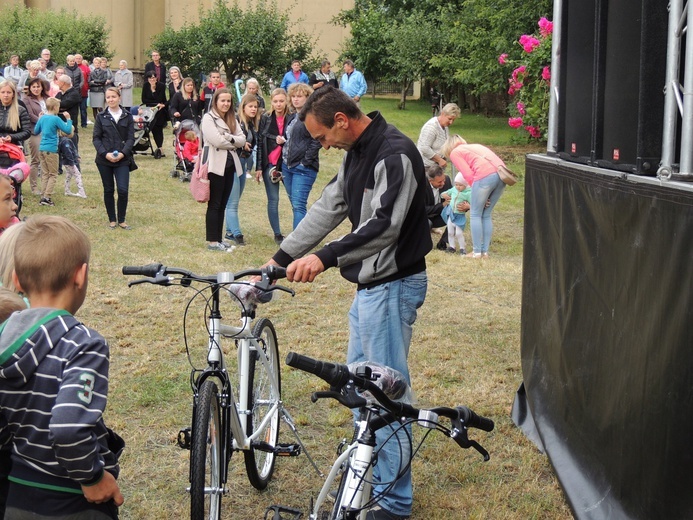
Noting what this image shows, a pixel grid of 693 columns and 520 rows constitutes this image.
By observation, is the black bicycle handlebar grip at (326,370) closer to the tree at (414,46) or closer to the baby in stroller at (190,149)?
the baby in stroller at (190,149)

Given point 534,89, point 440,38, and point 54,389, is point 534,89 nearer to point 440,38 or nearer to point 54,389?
point 440,38

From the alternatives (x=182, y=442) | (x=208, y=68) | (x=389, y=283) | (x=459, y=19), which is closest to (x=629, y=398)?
(x=389, y=283)

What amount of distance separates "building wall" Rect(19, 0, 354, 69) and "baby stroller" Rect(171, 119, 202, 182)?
2284cm

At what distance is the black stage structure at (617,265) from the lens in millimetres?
3512

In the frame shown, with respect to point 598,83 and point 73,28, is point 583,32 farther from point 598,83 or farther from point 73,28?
point 73,28

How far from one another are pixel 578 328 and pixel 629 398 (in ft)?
3.02

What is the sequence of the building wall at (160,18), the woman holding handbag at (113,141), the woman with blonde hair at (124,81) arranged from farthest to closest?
the building wall at (160,18) < the woman with blonde hair at (124,81) < the woman holding handbag at (113,141)

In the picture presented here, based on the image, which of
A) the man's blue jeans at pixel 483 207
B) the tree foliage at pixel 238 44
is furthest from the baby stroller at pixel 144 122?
the tree foliage at pixel 238 44

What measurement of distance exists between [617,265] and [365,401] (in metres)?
1.64

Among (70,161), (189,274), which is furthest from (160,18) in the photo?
(189,274)

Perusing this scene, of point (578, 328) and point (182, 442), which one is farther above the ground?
point (578, 328)

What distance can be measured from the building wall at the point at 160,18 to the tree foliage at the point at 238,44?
7394mm

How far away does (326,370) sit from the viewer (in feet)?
9.70

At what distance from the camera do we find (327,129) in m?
4.49
